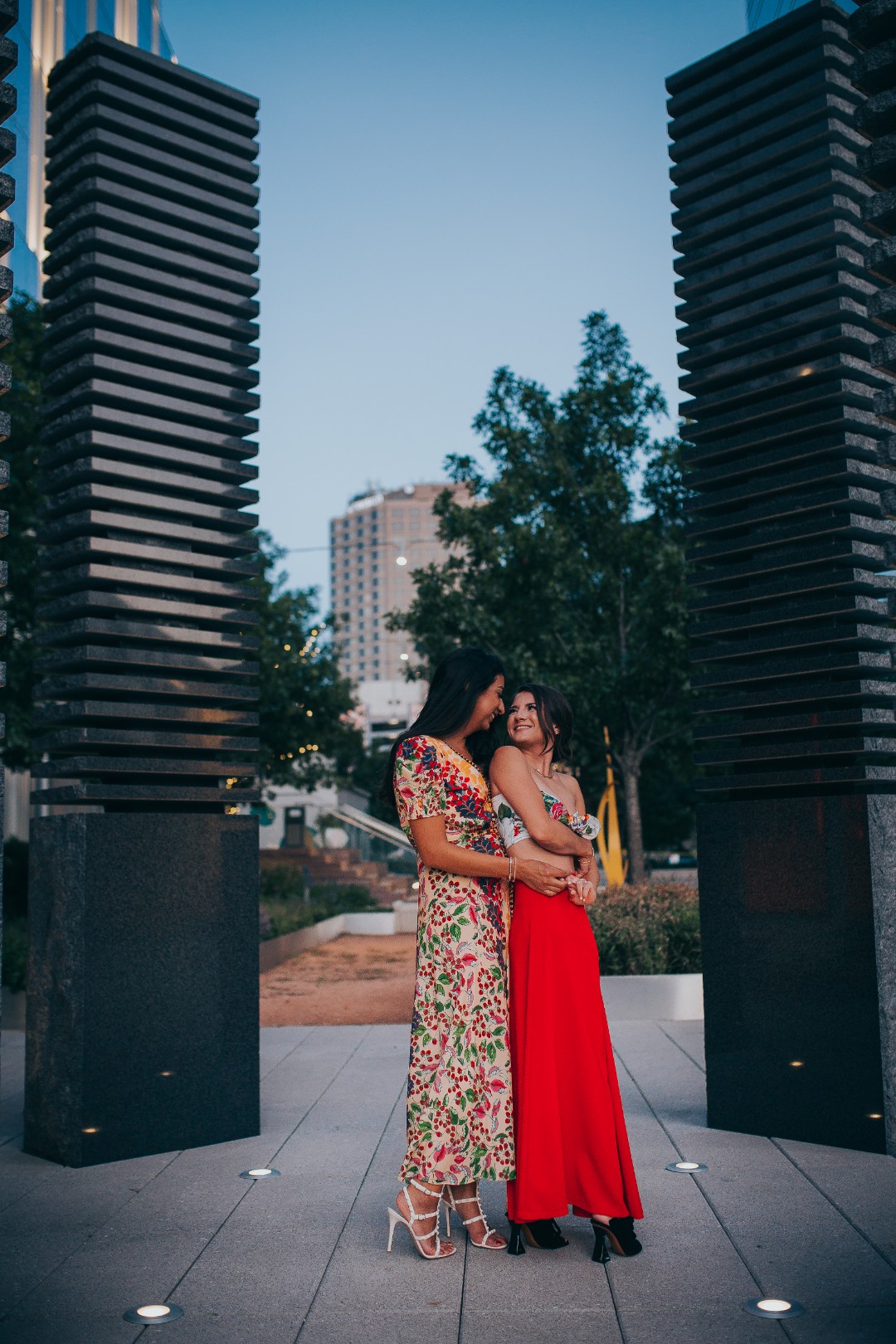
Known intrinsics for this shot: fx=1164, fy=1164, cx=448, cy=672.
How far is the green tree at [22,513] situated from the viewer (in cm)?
1355

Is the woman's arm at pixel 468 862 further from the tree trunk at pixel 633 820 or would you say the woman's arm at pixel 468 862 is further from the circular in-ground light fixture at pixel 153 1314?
the tree trunk at pixel 633 820

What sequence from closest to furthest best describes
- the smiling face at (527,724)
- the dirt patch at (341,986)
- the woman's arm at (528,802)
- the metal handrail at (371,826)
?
the woman's arm at (528,802) → the smiling face at (527,724) → the dirt patch at (341,986) → the metal handrail at (371,826)

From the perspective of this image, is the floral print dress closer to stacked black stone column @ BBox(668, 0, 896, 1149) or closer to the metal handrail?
stacked black stone column @ BBox(668, 0, 896, 1149)

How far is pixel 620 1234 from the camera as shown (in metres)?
3.73

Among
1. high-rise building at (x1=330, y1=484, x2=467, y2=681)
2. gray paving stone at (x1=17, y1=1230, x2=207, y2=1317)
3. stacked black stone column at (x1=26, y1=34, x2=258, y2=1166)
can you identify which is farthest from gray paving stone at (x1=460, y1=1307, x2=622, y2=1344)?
high-rise building at (x1=330, y1=484, x2=467, y2=681)

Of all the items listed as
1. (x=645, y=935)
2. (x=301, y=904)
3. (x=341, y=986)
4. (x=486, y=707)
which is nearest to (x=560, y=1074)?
Result: (x=486, y=707)

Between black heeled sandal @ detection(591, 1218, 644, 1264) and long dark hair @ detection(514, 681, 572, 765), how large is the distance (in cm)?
150

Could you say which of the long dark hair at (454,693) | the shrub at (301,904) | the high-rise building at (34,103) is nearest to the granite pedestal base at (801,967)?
the long dark hair at (454,693)

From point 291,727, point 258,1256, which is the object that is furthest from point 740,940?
point 291,727

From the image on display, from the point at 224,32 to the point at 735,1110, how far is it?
63.3ft

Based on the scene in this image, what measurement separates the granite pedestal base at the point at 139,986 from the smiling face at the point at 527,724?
2.05 m

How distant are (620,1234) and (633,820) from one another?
13.4 metres

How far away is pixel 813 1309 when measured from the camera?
3.20 metres

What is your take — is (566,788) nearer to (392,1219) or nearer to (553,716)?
(553,716)
